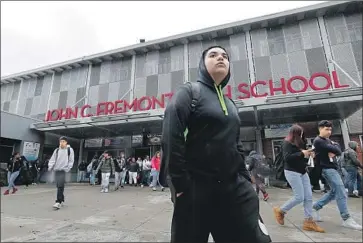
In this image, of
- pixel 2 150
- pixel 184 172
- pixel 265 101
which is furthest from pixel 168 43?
pixel 184 172

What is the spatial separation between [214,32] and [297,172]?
541 inches

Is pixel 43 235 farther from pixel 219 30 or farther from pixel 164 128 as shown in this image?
pixel 219 30

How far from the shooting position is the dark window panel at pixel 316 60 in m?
13.1

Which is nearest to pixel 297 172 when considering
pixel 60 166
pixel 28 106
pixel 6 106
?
pixel 60 166

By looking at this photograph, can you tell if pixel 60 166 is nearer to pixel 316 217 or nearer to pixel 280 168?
pixel 280 168

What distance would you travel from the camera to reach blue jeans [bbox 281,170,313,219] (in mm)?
3652

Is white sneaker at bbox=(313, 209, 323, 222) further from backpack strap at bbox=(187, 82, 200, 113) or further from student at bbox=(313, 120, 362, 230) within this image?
backpack strap at bbox=(187, 82, 200, 113)

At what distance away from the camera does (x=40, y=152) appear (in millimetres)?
14180

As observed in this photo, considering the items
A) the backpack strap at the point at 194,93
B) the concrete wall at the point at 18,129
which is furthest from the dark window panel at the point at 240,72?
the backpack strap at the point at 194,93

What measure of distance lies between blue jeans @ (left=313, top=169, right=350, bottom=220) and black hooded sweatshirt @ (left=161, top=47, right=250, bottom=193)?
120 inches

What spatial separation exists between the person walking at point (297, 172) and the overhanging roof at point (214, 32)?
13032 millimetres

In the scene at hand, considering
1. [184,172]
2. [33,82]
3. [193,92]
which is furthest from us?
[33,82]

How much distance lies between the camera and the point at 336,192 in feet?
12.4

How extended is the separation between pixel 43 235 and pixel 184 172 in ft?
9.55
